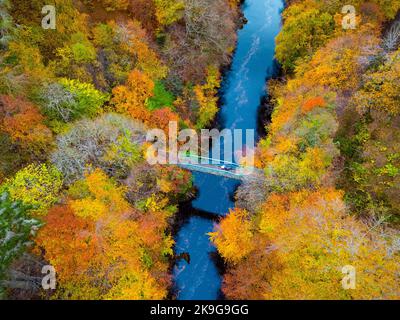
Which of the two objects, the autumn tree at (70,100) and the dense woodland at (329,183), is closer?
the dense woodland at (329,183)

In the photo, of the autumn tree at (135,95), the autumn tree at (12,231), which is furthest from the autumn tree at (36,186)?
the autumn tree at (135,95)

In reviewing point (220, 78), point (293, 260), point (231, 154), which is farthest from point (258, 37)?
point (293, 260)

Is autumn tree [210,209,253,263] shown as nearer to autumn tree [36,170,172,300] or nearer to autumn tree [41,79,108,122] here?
autumn tree [36,170,172,300]

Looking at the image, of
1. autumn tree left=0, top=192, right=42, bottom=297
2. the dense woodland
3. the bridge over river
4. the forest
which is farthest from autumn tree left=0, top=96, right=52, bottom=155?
the dense woodland

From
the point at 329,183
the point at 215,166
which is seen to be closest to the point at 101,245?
the point at 215,166

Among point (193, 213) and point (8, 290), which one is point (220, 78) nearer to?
point (193, 213)

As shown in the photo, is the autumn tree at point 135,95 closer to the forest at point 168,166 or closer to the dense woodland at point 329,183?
the forest at point 168,166
